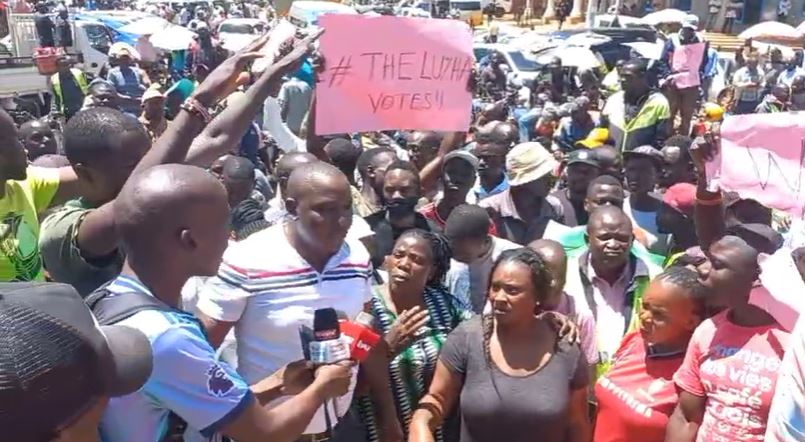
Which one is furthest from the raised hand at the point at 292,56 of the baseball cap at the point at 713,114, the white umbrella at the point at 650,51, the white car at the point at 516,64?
the white car at the point at 516,64

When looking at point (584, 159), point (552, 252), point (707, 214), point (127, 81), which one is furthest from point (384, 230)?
point (127, 81)

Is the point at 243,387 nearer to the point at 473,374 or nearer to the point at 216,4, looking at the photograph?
the point at 473,374

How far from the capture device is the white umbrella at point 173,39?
16875 mm

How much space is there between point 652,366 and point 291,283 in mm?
1313

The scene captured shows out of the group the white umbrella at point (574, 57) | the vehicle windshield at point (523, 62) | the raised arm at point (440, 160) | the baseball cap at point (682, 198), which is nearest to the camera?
the baseball cap at point (682, 198)

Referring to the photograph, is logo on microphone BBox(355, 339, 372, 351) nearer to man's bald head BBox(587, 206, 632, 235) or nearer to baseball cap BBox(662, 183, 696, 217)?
man's bald head BBox(587, 206, 632, 235)

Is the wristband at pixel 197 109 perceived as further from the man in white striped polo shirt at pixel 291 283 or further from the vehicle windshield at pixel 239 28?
the vehicle windshield at pixel 239 28

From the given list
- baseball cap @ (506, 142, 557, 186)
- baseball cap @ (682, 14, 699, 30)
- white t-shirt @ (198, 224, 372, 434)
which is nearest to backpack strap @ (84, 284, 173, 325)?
white t-shirt @ (198, 224, 372, 434)

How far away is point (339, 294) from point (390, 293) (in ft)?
1.46

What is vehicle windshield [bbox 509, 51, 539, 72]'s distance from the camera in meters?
17.3

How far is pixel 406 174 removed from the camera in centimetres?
437

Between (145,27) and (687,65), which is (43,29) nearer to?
(145,27)

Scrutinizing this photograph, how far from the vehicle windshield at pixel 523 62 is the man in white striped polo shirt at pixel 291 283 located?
1465 cm

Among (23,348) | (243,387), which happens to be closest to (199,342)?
(243,387)
